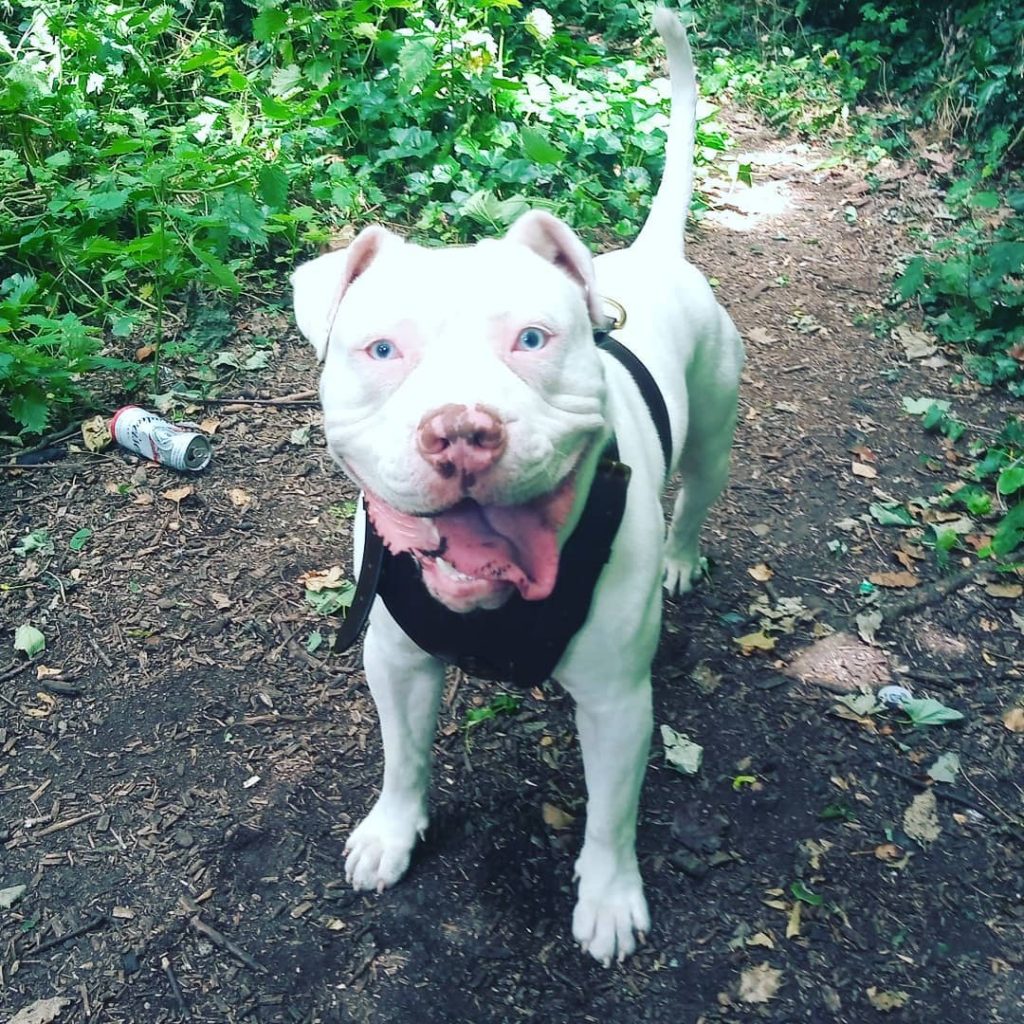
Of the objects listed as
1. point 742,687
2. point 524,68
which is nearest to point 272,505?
point 742,687

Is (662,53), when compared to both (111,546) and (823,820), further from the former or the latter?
(823,820)

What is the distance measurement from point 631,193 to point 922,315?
5.56 feet

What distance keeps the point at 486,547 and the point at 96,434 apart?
9.22ft

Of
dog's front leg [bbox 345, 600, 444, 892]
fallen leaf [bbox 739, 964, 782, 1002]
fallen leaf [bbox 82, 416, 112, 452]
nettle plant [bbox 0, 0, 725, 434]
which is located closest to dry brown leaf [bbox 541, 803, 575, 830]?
dog's front leg [bbox 345, 600, 444, 892]

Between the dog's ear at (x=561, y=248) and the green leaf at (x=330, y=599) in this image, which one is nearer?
the dog's ear at (x=561, y=248)

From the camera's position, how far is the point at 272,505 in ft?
12.8

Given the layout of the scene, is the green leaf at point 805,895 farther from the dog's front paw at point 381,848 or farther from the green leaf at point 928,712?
the dog's front paw at point 381,848

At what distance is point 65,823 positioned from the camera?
2814 mm

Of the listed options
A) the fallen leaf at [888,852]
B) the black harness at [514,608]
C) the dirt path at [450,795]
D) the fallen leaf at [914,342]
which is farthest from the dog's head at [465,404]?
the fallen leaf at [914,342]

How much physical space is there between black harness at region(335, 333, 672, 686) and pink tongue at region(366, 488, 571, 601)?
15cm

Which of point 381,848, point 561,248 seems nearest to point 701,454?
point 561,248

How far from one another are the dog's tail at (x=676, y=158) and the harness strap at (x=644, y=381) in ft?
2.40

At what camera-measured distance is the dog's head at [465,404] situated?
1.64 metres

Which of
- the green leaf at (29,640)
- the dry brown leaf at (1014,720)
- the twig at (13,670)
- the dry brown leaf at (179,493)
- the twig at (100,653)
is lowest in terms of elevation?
the twig at (13,670)
